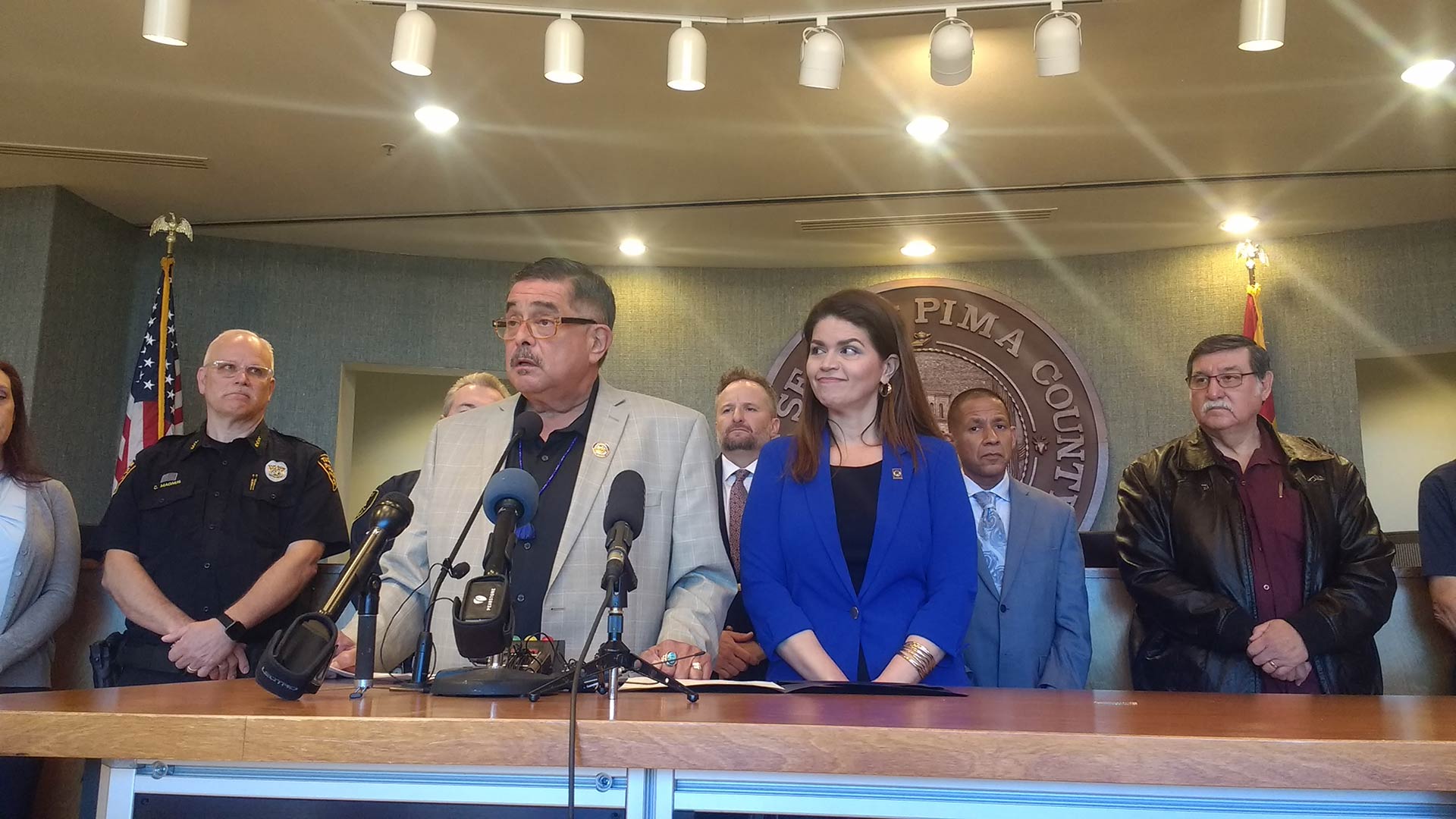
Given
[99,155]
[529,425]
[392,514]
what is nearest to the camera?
[392,514]

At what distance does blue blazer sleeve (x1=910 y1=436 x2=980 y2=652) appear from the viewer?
2252 millimetres

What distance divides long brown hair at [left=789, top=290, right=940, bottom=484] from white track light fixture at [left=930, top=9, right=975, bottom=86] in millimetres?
1709

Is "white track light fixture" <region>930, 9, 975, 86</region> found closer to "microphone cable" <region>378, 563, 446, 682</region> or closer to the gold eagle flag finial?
"microphone cable" <region>378, 563, 446, 682</region>

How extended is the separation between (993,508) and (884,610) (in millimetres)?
1134

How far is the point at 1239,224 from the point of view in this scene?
595 cm

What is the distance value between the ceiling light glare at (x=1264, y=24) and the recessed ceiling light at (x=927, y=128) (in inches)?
54.2

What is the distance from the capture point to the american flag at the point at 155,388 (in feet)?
19.1

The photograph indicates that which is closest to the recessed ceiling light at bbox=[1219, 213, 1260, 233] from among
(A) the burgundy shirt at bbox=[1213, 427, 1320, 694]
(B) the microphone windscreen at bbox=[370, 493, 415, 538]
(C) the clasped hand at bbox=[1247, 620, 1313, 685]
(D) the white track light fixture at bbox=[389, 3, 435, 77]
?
(A) the burgundy shirt at bbox=[1213, 427, 1320, 694]

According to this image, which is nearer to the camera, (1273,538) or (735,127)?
(1273,538)

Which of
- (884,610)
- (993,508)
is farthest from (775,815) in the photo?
(993,508)

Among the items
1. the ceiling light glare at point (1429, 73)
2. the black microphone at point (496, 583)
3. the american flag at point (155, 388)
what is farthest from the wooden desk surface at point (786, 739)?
the american flag at point (155, 388)

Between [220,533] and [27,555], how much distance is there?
49cm

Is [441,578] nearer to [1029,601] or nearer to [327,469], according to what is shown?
[1029,601]

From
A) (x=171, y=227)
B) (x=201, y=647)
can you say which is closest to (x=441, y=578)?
(x=201, y=647)
